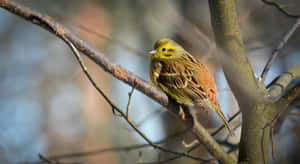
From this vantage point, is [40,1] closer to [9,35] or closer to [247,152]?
[9,35]

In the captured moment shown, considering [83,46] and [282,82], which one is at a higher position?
[83,46]

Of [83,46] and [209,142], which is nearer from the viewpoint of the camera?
[83,46]

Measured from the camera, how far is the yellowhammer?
7.89ft

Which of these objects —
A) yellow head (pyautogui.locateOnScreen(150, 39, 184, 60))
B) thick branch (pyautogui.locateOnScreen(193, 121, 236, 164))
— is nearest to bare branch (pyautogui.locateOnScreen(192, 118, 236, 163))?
thick branch (pyautogui.locateOnScreen(193, 121, 236, 164))

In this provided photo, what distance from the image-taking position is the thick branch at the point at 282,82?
7.36ft

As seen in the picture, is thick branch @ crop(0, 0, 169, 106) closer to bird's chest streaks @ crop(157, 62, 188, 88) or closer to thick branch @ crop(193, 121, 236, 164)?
thick branch @ crop(193, 121, 236, 164)

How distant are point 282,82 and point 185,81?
0.72 meters

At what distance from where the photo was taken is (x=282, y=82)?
233 cm

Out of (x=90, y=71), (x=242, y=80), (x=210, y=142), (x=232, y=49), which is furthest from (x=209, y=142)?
(x=90, y=71)

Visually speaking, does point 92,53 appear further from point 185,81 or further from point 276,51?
point 276,51

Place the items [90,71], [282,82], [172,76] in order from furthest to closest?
[90,71] < [172,76] < [282,82]

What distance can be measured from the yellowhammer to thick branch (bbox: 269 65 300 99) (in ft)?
1.32

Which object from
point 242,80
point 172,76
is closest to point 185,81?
point 172,76

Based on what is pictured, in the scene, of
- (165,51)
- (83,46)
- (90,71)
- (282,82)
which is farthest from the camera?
(90,71)
